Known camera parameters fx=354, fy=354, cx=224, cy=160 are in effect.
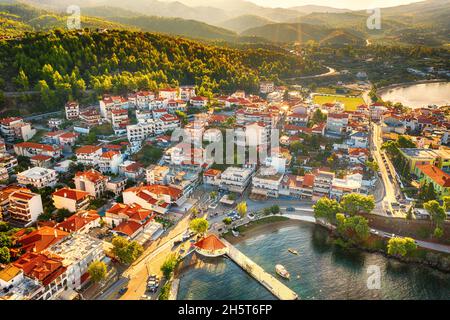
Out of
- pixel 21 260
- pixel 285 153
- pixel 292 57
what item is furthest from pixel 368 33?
pixel 21 260

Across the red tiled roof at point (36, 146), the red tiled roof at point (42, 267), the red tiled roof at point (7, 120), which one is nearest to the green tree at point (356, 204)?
the red tiled roof at point (42, 267)

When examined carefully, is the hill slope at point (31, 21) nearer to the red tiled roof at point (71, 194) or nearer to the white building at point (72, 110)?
the white building at point (72, 110)

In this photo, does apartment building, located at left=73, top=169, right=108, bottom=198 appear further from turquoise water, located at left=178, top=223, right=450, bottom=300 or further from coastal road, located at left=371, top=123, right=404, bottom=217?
coastal road, located at left=371, top=123, right=404, bottom=217

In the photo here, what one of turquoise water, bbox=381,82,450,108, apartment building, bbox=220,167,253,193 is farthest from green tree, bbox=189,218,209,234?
turquoise water, bbox=381,82,450,108

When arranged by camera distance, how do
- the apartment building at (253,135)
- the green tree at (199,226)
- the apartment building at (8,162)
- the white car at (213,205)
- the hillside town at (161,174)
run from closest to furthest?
the hillside town at (161,174) → the green tree at (199,226) → the white car at (213,205) → the apartment building at (8,162) → the apartment building at (253,135)

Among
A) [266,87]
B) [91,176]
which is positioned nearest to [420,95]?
[266,87]

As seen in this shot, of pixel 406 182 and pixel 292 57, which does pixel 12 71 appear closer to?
pixel 406 182
